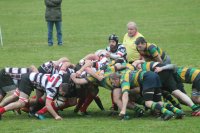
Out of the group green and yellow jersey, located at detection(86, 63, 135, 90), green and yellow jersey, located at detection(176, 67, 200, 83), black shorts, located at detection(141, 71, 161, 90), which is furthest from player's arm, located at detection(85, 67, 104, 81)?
green and yellow jersey, located at detection(176, 67, 200, 83)

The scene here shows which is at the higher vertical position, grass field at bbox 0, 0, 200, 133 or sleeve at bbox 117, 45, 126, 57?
sleeve at bbox 117, 45, 126, 57

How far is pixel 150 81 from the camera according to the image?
12.8m

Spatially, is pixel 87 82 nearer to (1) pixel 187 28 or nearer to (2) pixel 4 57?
(2) pixel 4 57

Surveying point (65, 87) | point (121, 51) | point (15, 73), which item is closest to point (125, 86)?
point (65, 87)

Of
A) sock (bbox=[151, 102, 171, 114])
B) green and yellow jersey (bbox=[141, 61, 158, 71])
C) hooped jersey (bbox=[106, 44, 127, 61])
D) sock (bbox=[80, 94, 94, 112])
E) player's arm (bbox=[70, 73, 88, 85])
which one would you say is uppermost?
hooped jersey (bbox=[106, 44, 127, 61])

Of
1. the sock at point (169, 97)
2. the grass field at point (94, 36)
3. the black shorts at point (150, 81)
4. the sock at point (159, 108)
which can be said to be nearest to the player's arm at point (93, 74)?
the grass field at point (94, 36)

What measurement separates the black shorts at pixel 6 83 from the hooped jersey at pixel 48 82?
814mm

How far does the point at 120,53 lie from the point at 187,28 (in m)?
13.7

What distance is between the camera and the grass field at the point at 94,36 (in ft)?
39.8

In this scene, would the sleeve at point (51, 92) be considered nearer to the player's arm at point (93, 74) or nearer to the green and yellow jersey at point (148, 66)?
the player's arm at point (93, 74)

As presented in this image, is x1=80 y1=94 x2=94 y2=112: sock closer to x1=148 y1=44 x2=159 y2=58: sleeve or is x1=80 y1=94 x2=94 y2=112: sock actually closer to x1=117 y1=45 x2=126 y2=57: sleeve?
x1=117 y1=45 x2=126 y2=57: sleeve

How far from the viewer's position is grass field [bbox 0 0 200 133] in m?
12.1

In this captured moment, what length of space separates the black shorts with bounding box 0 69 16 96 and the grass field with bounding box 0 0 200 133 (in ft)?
1.96

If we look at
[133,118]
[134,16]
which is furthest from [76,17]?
[133,118]
